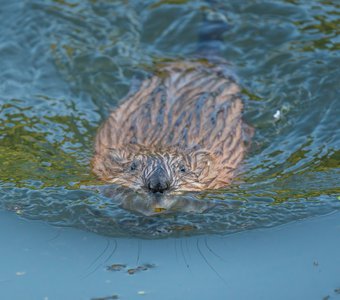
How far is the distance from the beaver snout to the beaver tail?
2512 mm

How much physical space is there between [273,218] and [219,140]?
3.43 feet

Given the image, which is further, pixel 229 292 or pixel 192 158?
pixel 192 158

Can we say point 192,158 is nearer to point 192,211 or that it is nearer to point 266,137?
point 192,211

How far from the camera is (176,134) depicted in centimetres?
651

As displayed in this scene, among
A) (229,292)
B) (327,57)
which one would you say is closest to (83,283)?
(229,292)

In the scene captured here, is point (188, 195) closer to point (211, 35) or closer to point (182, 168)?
point (182, 168)

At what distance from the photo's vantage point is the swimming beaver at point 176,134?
5.92 meters

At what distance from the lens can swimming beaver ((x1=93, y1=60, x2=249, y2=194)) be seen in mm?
5918

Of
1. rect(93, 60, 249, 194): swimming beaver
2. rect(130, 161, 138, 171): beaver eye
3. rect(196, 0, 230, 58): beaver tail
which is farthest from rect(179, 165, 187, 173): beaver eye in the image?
rect(196, 0, 230, 58): beaver tail

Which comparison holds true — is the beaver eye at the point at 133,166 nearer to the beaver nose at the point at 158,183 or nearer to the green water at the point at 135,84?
the green water at the point at 135,84

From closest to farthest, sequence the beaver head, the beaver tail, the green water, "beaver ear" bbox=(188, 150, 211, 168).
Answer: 1. the beaver head
2. the green water
3. "beaver ear" bbox=(188, 150, 211, 168)
4. the beaver tail

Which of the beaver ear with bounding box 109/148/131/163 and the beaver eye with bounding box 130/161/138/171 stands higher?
the beaver eye with bounding box 130/161/138/171

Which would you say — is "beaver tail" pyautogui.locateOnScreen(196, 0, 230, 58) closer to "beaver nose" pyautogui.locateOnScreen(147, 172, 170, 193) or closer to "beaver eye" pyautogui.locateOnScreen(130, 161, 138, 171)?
"beaver eye" pyautogui.locateOnScreen(130, 161, 138, 171)

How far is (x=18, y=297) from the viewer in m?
4.98
